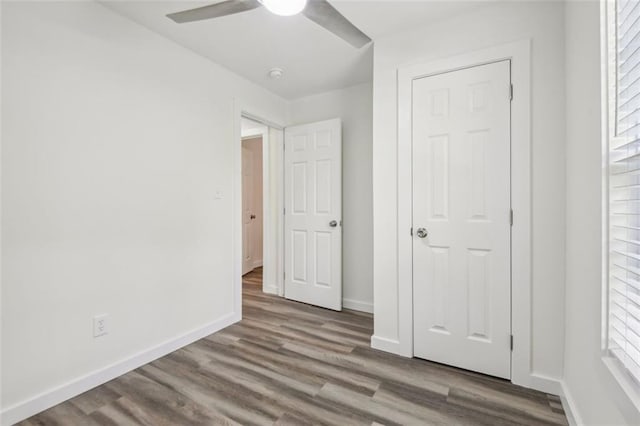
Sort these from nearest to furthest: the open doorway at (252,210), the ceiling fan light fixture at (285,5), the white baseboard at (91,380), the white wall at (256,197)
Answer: the ceiling fan light fixture at (285,5)
the white baseboard at (91,380)
the open doorway at (252,210)
the white wall at (256,197)

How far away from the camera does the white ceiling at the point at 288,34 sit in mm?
1947

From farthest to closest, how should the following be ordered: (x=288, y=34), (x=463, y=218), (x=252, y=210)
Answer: (x=252, y=210)
(x=288, y=34)
(x=463, y=218)

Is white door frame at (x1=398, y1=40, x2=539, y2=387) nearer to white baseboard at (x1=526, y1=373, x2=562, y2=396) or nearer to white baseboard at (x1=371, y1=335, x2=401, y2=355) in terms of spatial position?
white baseboard at (x1=526, y1=373, x2=562, y2=396)

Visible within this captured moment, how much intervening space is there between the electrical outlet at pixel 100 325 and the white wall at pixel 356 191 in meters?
2.20

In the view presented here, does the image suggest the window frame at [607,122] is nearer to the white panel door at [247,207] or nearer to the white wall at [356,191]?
the white wall at [356,191]

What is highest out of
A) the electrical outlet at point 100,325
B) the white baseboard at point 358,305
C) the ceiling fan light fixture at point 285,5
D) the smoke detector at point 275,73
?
the smoke detector at point 275,73

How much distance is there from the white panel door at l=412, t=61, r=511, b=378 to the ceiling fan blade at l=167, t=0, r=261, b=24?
1277 millimetres

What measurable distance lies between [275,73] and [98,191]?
184cm

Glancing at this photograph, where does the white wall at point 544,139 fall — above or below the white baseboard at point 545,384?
above

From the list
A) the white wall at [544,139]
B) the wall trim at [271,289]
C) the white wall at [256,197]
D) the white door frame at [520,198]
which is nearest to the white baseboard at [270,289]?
the wall trim at [271,289]

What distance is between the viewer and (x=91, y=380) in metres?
1.85

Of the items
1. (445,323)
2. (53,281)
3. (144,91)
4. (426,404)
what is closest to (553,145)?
(445,323)

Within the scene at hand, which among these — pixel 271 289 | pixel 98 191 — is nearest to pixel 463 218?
pixel 98 191

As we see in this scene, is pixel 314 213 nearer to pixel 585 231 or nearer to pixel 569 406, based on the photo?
pixel 585 231
